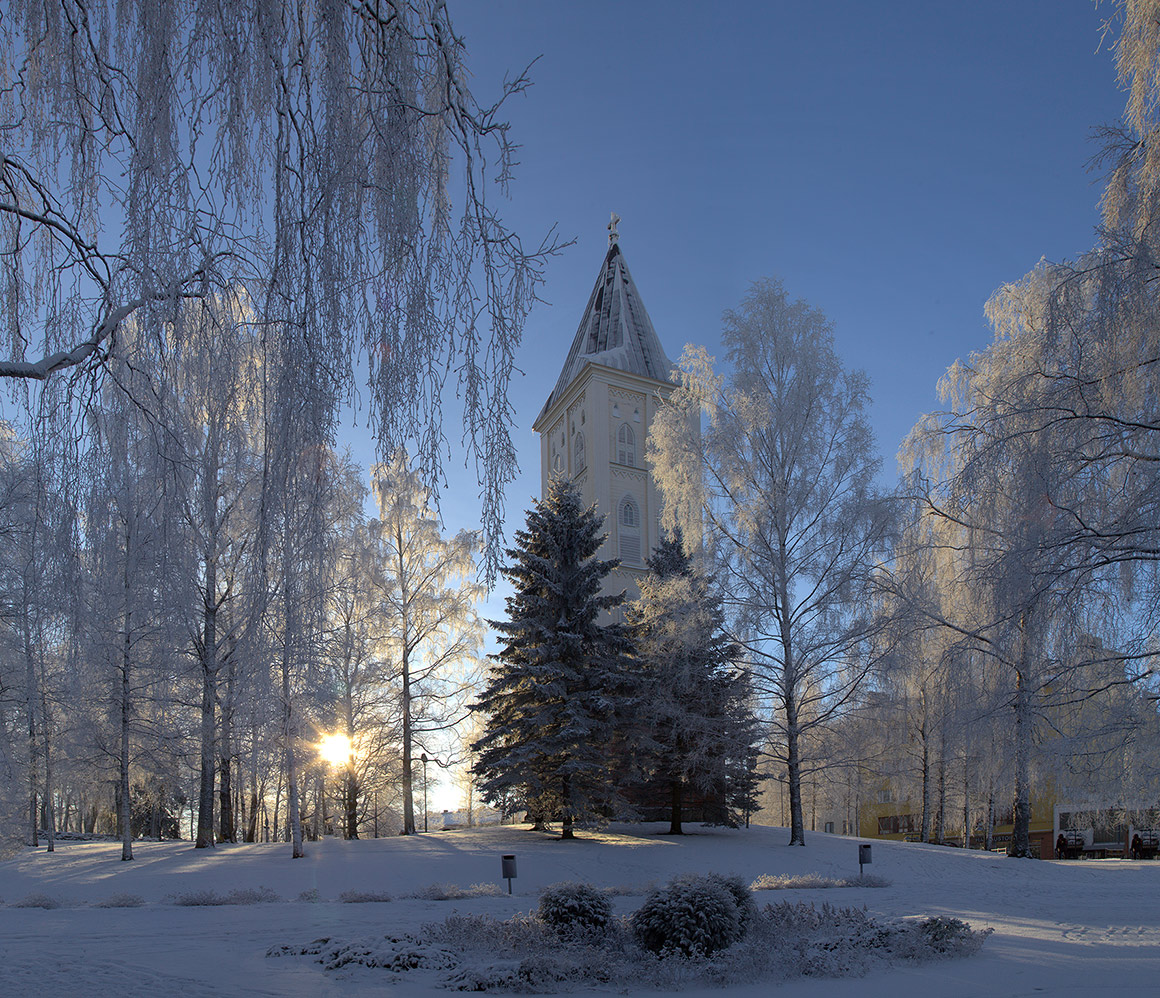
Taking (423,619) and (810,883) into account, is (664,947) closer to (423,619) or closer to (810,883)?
(810,883)

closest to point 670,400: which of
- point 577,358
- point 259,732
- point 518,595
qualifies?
point 518,595

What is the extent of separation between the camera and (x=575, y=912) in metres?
8.25

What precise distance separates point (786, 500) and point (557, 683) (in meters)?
7.33

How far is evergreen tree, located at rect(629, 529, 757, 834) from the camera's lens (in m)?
17.5

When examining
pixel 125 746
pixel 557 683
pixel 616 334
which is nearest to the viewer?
pixel 125 746

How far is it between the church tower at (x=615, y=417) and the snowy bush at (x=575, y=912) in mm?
27672

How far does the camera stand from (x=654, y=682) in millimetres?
21047

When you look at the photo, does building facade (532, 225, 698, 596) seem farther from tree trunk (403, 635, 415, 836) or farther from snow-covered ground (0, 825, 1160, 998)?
snow-covered ground (0, 825, 1160, 998)

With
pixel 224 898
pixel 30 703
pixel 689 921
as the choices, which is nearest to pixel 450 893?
pixel 224 898

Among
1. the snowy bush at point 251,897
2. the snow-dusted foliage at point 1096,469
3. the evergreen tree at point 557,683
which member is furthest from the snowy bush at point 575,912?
the evergreen tree at point 557,683

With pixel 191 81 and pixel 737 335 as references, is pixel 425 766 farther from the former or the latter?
pixel 191 81

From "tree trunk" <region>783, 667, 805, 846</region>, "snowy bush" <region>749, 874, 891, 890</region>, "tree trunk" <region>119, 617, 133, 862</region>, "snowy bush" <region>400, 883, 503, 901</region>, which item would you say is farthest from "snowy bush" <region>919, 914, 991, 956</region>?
"tree trunk" <region>119, 617, 133, 862</region>

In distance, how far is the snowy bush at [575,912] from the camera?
8.09 m

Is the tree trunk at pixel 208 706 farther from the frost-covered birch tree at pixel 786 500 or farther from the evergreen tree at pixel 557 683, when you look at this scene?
the frost-covered birch tree at pixel 786 500
